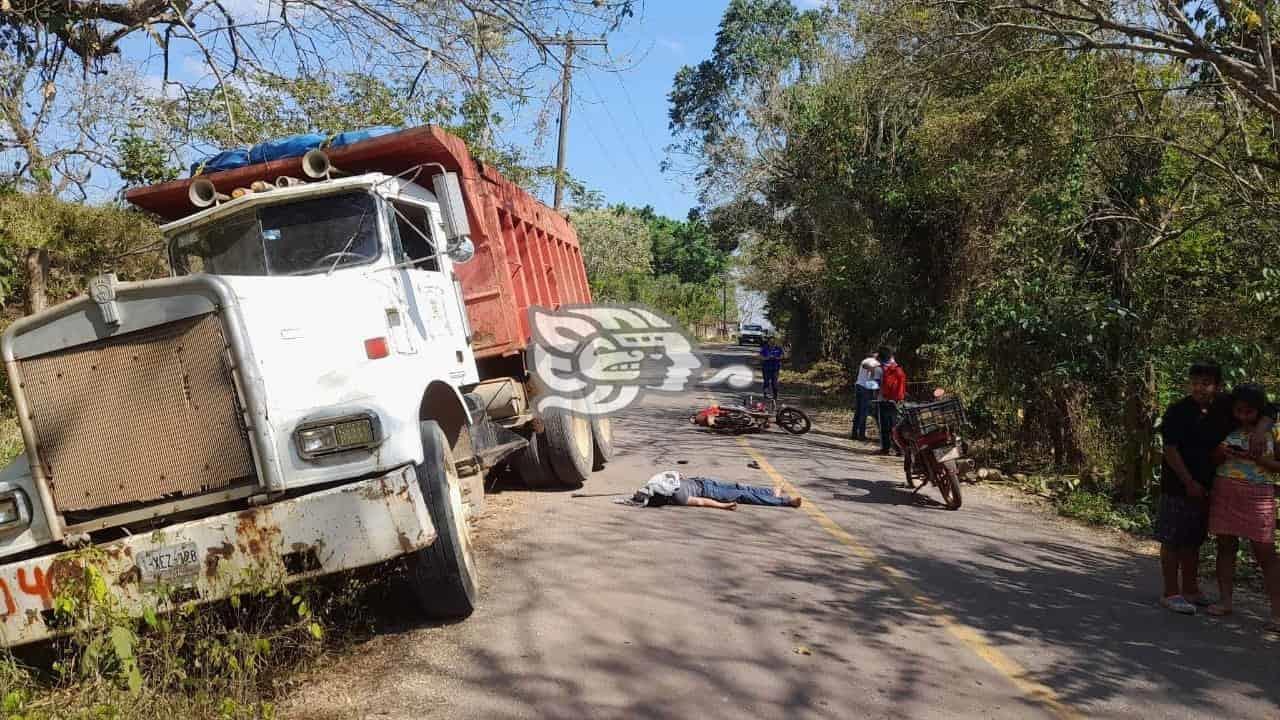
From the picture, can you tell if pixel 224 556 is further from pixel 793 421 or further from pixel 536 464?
pixel 793 421

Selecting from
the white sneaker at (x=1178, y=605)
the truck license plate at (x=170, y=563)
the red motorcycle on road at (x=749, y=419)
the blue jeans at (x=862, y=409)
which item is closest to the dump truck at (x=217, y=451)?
the truck license plate at (x=170, y=563)

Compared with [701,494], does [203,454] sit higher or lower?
higher

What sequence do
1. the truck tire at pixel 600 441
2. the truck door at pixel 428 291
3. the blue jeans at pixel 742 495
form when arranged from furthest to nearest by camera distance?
the truck tire at pixel 600 441
the blue jeans at pixel 742 495
the truck door at pixel 428 291

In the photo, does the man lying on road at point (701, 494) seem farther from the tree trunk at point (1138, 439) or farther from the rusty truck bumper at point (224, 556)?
the rusty truck bumper at point (224, 556)

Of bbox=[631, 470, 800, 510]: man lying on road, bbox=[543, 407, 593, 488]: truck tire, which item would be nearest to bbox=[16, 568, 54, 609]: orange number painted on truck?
bbox=[543, 407, 593, 488]: truck tire

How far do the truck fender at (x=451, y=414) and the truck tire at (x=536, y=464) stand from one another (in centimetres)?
284

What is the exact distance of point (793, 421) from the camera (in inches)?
635

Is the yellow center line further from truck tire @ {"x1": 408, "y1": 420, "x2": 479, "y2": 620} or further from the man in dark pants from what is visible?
truck tire @ {"x1": 408, "y1": 420, "x2": 479, "y2": 620}

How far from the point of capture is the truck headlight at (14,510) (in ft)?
15.5

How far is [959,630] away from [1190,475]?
1.96m

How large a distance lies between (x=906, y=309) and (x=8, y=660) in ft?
52.1

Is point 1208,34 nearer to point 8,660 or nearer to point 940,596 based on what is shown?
point 940,596

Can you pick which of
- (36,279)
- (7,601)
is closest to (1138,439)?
(7,601)

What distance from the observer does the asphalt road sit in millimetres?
4508
